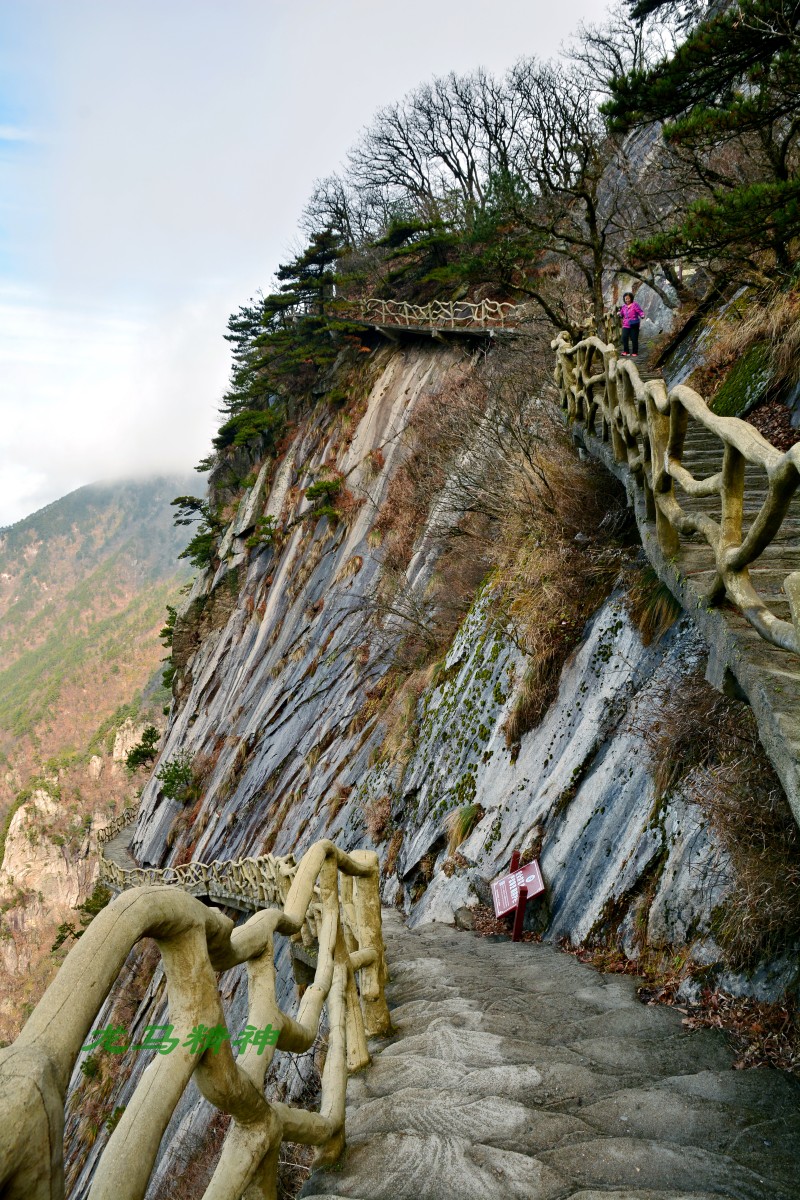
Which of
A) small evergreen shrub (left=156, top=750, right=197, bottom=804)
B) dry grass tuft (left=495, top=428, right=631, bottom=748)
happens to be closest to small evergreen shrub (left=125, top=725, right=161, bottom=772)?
small evergreen shrub (left=156, top=750, right=197, bottom=804)

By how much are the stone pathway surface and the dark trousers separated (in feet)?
35.0

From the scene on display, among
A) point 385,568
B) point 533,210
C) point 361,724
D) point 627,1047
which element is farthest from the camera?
point 533,210

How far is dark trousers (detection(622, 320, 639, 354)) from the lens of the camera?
11.7m

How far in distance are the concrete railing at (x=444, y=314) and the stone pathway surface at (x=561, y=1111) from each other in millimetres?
19952

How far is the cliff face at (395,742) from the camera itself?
494 centimetres

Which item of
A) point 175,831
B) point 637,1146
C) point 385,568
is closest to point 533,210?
point 385,568

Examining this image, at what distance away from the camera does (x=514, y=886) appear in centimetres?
591

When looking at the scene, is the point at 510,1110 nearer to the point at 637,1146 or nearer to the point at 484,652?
the point at 637,1146

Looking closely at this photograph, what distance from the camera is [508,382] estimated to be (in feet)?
47.6

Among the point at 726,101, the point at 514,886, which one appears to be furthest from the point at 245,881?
the point at 726,101

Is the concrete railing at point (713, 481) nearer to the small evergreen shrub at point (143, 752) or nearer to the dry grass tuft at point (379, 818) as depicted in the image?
the dry grass tuft at point (379, 818)

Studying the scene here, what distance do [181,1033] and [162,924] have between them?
248 mm

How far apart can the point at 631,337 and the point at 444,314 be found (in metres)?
13.9

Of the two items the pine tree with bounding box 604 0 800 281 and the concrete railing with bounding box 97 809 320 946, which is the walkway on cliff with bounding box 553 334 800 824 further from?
the concrete railing with bounding box 97 809 320 946
